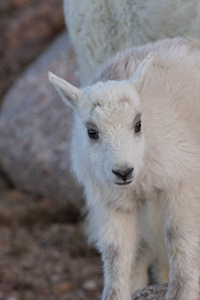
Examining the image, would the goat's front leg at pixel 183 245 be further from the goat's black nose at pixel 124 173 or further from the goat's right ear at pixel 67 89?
the goat's right ear at pixel 67 89

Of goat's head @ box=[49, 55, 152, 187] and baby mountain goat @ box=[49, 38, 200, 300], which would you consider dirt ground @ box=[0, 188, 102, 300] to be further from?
goat's head @ box=[49, 55, 152, 187]

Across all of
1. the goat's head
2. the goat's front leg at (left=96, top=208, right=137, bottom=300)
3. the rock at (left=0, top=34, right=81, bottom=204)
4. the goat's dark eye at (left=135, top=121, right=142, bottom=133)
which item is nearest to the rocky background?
the rock at (left=0, top=34, right=81, bottom=204)

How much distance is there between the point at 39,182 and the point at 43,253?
5.00 ft

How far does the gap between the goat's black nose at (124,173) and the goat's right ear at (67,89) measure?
63 centimetres

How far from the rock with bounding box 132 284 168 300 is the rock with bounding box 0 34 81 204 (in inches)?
168

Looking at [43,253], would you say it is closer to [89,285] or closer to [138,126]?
[89,285]

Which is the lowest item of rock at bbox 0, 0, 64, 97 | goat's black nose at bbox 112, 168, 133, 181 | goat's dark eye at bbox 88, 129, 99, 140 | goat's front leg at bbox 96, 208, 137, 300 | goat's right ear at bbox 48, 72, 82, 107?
goat's front leg at bbox 96, 208, 137, 300

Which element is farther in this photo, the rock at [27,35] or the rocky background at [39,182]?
the rock at [27,35]

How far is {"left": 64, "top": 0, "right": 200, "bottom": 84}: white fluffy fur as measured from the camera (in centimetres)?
537

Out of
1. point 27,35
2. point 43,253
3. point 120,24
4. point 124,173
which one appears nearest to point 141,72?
point 124,173

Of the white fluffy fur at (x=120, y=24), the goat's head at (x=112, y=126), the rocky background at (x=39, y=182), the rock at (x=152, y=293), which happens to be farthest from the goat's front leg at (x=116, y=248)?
the rocky background at (x=39, y=182)

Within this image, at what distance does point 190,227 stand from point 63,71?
597 cm

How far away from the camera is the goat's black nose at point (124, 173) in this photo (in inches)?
152

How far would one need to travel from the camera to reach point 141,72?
4.15 m
